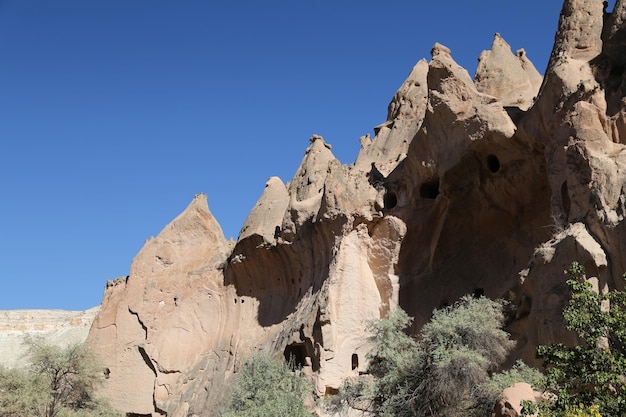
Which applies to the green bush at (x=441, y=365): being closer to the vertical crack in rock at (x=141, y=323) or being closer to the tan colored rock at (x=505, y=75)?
the tan colored rock at (x=505, y=75)

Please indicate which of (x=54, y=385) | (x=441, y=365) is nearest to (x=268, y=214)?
(x=54, y=385)

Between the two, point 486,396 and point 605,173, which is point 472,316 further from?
point 605,173

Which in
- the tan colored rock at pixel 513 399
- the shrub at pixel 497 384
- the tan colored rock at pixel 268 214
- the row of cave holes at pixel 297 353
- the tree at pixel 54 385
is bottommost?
the tan colored rock at pixel 513 399

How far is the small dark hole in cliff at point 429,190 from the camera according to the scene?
24.1m

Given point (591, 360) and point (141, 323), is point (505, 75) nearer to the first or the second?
point (591, 360)

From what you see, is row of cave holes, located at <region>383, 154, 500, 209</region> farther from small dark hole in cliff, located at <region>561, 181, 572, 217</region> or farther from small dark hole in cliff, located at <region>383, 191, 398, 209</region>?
small dark hole in cliff, located at <region>561, 181, 572, 217</region>

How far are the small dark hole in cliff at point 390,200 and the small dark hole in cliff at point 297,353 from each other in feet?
16.9

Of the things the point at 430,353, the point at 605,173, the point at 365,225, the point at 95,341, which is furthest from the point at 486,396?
the point at 95,341

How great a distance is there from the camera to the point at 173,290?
31.8 m

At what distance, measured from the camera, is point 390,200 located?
25172 mm

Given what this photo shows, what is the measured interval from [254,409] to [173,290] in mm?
12687

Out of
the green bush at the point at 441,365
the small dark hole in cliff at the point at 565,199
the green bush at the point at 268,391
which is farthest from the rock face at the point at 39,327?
the small dark hole in cliff at the point at 565,199

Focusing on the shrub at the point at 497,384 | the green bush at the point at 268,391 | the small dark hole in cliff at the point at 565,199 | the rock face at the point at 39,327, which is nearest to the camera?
the shrub at the point at 497,384

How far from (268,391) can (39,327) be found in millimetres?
44842
